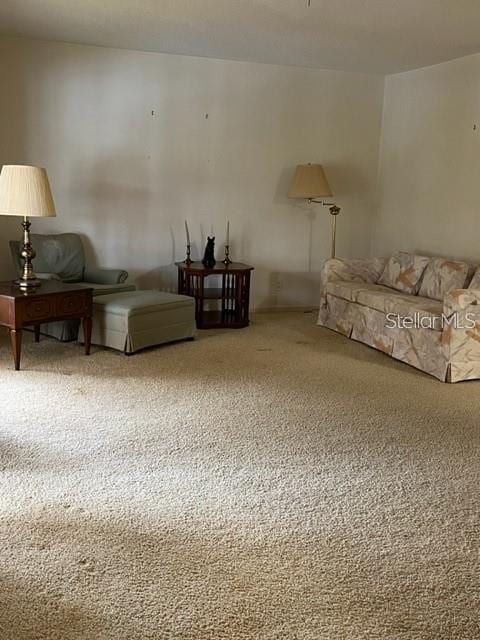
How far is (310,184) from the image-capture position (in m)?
6.19

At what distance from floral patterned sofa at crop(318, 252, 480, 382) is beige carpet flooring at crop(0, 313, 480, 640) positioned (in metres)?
0.22

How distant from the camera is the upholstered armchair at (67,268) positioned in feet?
17.0

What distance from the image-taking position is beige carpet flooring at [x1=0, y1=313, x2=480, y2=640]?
1970mm

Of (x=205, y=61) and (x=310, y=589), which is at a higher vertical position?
(x=205, y=61)

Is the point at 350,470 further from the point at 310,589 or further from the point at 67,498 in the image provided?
the point at 67,498

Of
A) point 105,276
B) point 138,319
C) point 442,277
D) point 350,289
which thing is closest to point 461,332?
point 442,277

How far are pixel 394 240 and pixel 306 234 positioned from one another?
0.89 meters

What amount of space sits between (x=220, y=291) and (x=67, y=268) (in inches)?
55.1

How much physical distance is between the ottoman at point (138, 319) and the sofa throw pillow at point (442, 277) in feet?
6.27

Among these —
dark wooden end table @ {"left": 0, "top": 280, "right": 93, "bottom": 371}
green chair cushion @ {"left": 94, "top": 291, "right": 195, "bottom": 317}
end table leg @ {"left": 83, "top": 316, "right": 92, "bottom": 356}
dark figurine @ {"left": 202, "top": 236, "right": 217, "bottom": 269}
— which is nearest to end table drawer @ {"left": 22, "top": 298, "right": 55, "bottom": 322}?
dark wooden end table @ {"left": 0, "top": 280, "right": 93, "bottom": 371}

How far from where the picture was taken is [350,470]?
300 centimetres

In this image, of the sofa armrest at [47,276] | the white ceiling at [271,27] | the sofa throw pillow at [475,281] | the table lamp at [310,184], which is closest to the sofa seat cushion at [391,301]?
the sofa throw pillow at [475,281]

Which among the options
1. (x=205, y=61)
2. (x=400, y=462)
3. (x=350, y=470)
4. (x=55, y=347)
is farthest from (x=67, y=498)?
(x=205, y=61)

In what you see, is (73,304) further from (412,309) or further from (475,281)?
(475,281)
